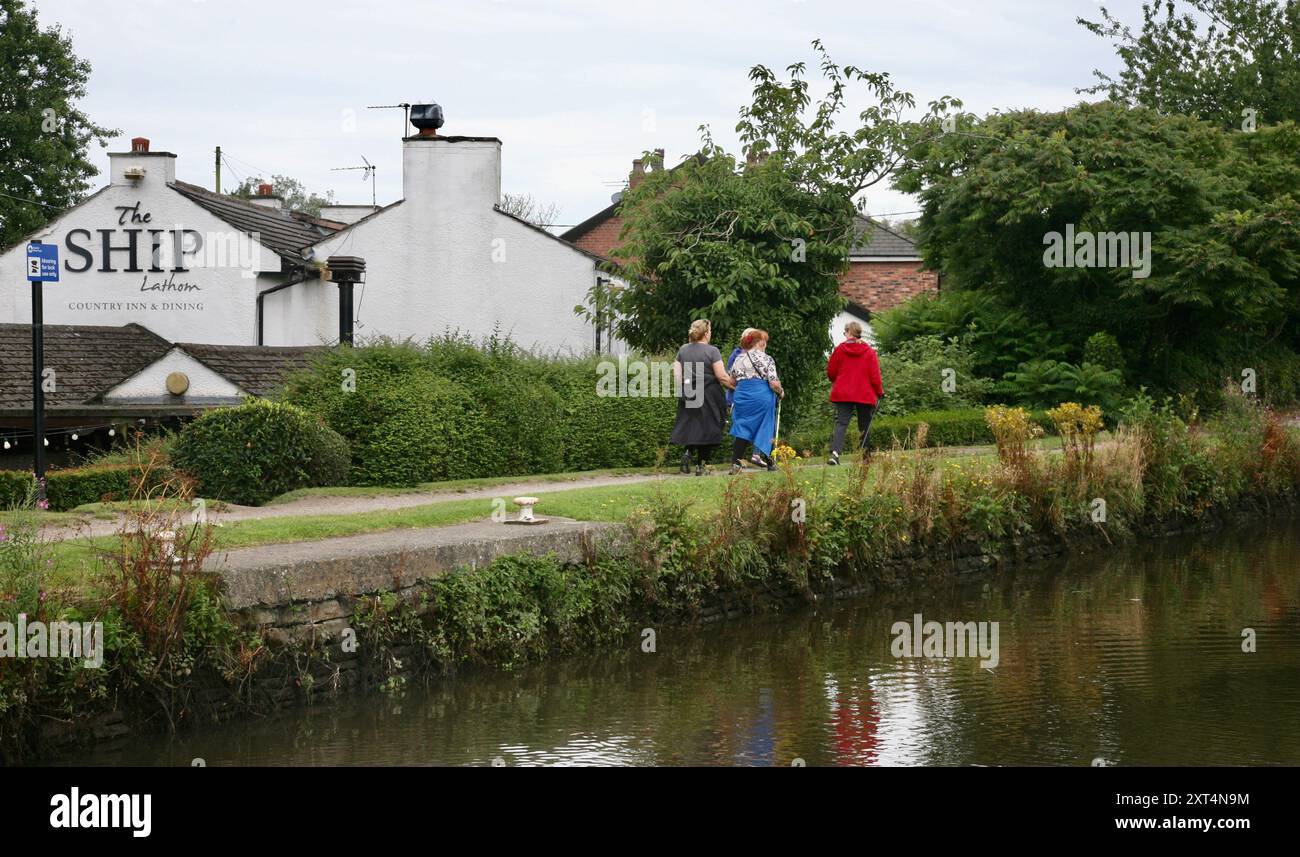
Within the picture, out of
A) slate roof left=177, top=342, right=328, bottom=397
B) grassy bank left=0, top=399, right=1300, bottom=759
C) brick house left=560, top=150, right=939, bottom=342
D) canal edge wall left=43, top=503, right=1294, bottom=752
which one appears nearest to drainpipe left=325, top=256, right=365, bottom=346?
slate roof left=177, top=342, right=328, bottom=397

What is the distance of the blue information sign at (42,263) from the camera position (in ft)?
53.2

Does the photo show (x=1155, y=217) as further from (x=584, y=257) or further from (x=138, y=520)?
(x=138, y=520)

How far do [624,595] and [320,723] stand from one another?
3403 mm

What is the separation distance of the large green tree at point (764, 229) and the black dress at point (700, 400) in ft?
14.6

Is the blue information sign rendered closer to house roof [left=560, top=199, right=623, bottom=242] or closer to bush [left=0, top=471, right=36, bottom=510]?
bush [left=0, top=471, right=36, bottom=510]

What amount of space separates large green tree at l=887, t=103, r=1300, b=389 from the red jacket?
391 inches

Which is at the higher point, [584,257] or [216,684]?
[584,257]

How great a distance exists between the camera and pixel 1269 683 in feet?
34.9

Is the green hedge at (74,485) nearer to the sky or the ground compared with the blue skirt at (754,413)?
nearer to the ground

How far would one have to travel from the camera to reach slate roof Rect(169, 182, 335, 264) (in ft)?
102
